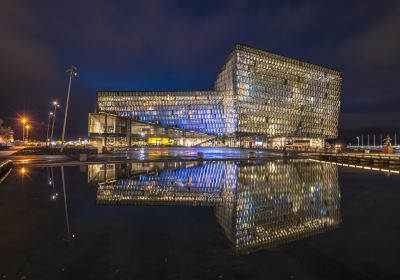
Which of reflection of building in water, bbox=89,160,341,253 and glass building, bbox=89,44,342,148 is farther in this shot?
glass building, bbox=89,44,342,148

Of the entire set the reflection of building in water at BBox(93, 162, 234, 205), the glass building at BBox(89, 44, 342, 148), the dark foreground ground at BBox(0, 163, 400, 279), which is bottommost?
the dark foreground ground at BBox(0, 163, 400, 279)

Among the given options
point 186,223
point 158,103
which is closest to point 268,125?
point 158,103

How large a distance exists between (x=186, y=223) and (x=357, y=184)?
45.4 feet

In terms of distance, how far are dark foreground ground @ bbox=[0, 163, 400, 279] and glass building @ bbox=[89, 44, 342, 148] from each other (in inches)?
3688

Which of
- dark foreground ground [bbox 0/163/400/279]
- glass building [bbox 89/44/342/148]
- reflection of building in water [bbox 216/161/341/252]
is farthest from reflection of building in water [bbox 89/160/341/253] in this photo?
glass building [bbox 89/44/342/148]

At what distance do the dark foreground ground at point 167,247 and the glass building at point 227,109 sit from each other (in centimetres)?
9368

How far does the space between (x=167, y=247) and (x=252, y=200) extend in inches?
262

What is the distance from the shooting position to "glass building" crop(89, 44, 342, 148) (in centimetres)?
10369

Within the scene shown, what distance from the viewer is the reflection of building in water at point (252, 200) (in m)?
8.77

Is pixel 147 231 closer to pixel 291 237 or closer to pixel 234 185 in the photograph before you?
pixel 291 237

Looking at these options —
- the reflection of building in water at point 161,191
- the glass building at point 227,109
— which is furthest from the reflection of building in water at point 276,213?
the glass building at point 227,109

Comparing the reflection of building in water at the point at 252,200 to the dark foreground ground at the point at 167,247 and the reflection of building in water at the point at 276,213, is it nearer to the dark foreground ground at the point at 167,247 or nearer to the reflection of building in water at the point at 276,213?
the reflection of building in water at the point at 276,213

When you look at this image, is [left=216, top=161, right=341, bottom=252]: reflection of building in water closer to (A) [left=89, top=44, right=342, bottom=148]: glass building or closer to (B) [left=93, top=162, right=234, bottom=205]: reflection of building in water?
(B) [left=93, top=162, right=234, bottom=205]: reflection of building in water

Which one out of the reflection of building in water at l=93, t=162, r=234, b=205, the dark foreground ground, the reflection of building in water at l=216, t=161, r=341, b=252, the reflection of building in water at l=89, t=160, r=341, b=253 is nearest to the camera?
the dark foreground ground
